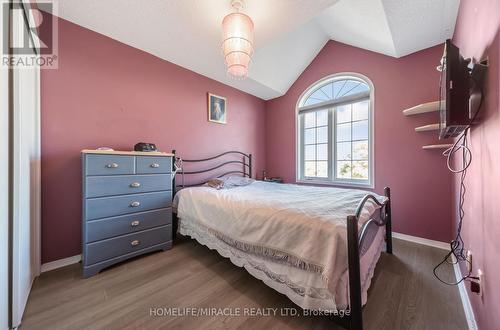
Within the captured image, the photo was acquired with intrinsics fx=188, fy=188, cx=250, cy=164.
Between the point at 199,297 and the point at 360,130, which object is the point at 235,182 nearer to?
the point at 199,297

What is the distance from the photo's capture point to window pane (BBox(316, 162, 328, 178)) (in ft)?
11.5

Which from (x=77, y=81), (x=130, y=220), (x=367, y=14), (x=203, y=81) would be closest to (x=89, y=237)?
(x=130, y=220)

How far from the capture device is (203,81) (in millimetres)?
3127

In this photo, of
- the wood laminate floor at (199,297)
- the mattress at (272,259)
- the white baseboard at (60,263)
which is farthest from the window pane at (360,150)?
the white baseboard at (60,263)

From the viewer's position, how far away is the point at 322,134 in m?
3.54

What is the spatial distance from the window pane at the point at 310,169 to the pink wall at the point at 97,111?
2.10 metres

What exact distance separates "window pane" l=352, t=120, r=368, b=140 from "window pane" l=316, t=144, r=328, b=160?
0.51 m

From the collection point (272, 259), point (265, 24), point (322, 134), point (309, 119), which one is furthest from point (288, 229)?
point (309, 119)

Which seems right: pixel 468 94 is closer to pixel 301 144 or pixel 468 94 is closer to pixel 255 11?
pixel 255 11

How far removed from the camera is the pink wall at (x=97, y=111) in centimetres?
187

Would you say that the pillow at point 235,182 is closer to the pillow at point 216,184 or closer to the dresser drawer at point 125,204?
the pillow at point 216,184

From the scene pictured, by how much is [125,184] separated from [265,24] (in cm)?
223

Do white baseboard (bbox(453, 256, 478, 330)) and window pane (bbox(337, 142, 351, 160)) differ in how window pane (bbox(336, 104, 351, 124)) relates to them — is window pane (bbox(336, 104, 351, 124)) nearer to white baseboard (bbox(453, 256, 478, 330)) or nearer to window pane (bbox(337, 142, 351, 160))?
window pane (bbox(337, 142, 351, 160))

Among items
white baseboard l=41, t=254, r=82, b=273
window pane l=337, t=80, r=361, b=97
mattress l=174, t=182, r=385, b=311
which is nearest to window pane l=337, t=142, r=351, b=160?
window pane l=337, t=80, r=361, b=97
